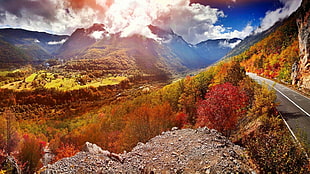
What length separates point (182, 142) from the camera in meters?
14.2

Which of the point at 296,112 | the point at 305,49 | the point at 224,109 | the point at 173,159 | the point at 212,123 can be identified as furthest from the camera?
the point at 305,49

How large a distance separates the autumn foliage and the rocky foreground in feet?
9.49

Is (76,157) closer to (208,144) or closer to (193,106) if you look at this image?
(208,144)

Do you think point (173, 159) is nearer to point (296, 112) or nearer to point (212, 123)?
point (212, 123)

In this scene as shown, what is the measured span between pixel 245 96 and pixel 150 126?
724 inches

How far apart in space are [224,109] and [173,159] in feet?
29.3

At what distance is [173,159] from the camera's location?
11.7 meters

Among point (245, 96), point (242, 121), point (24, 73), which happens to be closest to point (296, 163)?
point (242, 121)

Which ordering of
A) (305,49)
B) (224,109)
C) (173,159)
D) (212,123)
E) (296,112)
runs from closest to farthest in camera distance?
(173,159) → (296,112) → (224,109) → (212,123) → (305,49)

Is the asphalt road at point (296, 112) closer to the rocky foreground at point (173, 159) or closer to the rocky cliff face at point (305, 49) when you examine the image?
the rocky cliff face at point (305, 49)

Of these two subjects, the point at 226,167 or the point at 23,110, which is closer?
the point at 226,167

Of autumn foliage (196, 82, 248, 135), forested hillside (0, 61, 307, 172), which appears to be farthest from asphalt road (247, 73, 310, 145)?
autumn foliage (196, 82, 248, 135)

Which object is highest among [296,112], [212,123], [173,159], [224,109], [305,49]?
[305,49]

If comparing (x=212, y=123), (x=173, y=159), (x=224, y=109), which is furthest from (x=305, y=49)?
(x=173, y=159)
